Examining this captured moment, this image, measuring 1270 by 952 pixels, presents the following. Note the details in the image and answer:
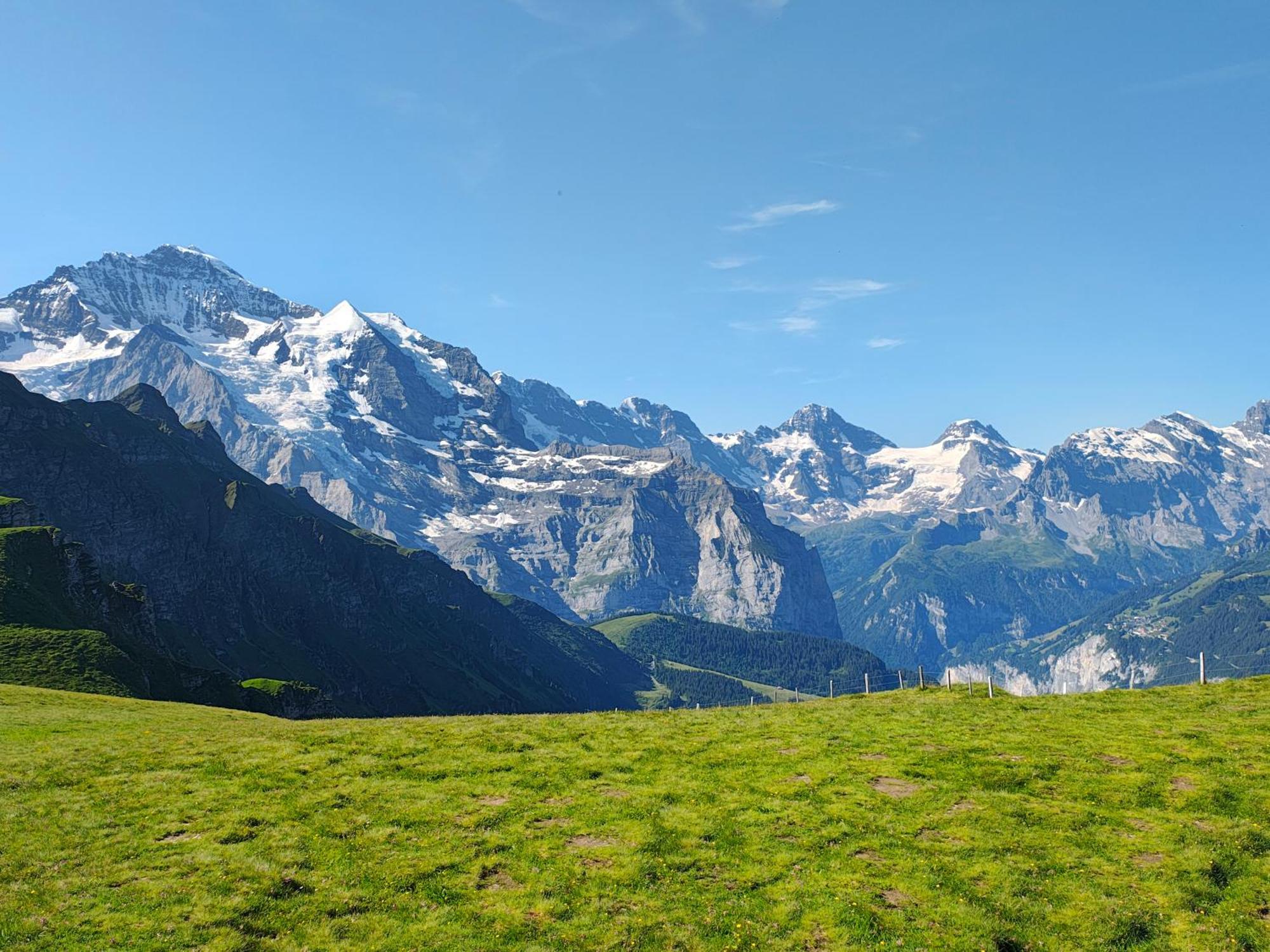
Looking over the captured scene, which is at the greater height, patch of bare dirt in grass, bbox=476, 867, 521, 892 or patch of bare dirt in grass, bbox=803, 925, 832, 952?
patch of bare dirt in grass, bbox=476, 867, 521, 892

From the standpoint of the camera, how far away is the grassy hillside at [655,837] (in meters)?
25.3

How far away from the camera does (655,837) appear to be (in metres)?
30.9

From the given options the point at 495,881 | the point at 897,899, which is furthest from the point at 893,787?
the point at 495,881

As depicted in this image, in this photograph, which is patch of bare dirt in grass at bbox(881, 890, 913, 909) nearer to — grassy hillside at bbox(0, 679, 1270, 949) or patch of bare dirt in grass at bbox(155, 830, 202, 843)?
grassy hillside at bbox(0, 679, 1270, 949)

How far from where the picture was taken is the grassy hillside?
25.3 meters

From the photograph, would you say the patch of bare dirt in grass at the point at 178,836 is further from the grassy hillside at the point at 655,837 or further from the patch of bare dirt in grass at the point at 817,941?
the patch of bare dirt in grass at the point at 817,941

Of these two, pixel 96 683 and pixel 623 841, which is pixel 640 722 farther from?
pixel 96 683

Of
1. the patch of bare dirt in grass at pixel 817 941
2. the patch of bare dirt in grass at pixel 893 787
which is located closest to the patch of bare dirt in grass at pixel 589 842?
the patch of bare dirt in grass at pixel 817 941

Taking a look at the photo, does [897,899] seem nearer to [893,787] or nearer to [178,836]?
[893,787]

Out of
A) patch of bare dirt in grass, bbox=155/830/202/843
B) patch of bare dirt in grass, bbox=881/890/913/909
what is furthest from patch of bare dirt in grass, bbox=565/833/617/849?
patch of bare dirt in grass, bbox=155/830/202/843

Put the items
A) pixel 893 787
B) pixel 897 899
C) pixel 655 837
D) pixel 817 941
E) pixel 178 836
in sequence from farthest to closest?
pixel 893 787 → pixel 178 836 → pixel 655 837 → pixel 897 899 → pixel 817 941

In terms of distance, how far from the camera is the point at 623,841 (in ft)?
101

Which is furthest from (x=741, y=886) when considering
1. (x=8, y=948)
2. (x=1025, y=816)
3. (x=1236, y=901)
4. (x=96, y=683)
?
(x=96, y=683)

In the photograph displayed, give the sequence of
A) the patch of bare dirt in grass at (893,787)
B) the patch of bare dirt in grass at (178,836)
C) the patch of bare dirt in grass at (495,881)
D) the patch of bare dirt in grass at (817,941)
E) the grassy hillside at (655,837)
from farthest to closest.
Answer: the patch of bare dirt in grass at (893,787)
the patch of bare dirt in grass at (178,836)
the patch of bare dirt in grass at (495,881)
the grassy hillside at (655,837)
the patch of bare dirt in grass at (817,941)
